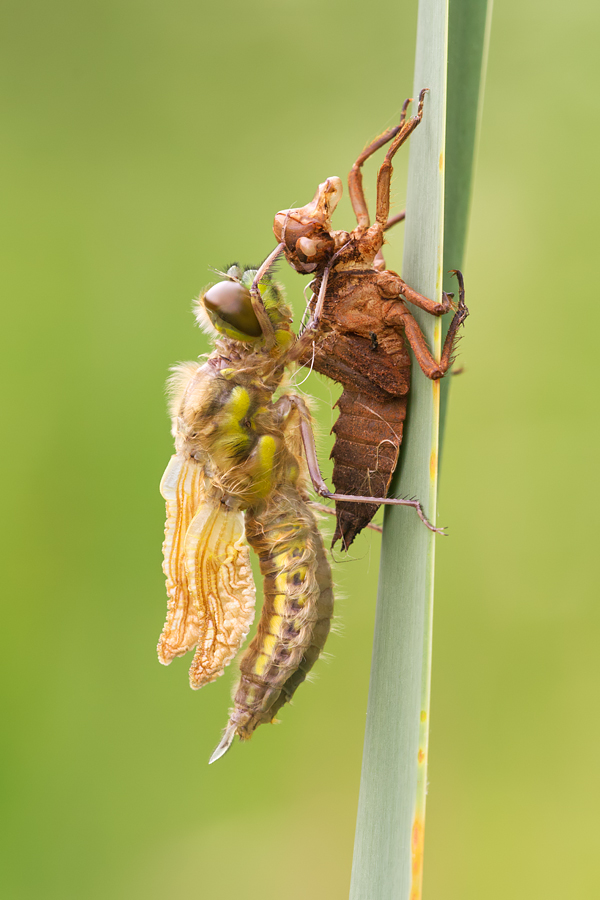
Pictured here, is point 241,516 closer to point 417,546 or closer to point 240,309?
point 240,309

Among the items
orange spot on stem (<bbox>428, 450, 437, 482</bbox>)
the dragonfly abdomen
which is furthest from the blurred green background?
orange spot on stem (<bbox>428, 450, 437, 482</bbox>)

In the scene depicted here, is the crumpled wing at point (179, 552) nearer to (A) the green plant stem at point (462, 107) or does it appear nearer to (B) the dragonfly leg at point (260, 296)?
(B) the dragonfly leg at point (260, 296)

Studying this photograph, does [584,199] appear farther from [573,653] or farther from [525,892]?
[525,892]

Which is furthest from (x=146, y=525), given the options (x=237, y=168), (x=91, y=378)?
(x=237, y=168)

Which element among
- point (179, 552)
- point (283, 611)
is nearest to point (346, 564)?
point (283, 611)

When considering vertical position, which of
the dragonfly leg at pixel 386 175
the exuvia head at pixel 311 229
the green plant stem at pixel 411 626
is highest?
the dragonfly leg at pixel 386 175

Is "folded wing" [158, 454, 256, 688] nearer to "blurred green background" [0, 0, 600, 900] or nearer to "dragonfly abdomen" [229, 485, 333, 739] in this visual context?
"dragonfly abdomen" [229, 485, 333, 739]

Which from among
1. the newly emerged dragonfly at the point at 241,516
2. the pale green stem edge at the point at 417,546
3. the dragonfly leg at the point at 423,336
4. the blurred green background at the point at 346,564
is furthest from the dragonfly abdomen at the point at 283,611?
the blurred green background at the point at 346,564

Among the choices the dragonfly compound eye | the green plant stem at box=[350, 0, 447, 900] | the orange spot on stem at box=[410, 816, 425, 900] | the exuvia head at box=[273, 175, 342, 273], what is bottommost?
the orange spot on stem at box=[410, 816, 425, 900]
